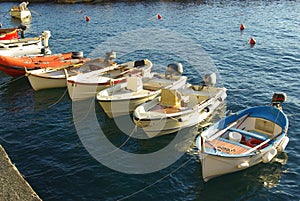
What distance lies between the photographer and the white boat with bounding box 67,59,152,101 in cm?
2353

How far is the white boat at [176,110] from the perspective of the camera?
1916 centimetres

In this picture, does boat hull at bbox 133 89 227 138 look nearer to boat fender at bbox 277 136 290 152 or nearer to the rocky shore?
boat fender at bbox 277 136 290 152

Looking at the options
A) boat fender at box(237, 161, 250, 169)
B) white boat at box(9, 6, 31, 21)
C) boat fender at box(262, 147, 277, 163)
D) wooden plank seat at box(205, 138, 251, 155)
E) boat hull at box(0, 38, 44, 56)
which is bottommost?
boat fender at box(237, 161, 250, 169)

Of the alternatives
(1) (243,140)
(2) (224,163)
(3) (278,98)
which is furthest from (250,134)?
(3) (278,98)

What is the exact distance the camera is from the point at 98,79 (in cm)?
2459

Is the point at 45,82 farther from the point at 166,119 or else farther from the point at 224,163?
the point at 224,163

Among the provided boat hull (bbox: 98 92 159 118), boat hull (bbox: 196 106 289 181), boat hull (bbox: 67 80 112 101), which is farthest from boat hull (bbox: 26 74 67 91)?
boat hull (bbox: 196 106 289 181)

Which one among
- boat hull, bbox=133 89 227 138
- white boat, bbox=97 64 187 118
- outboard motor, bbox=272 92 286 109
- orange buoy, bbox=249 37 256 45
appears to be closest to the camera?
boat hull, bbox=133 89 227 138

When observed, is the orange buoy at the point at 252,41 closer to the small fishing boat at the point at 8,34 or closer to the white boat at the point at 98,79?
the white boat at the point at 98,79

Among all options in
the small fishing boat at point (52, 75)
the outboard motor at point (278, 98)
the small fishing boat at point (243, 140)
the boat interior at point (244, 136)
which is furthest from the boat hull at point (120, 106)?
the outboard motor at point (278, 98)

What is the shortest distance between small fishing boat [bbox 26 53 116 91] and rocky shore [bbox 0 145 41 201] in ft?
34.7

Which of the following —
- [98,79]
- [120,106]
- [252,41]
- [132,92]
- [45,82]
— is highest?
[252,41]

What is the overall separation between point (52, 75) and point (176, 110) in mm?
11457

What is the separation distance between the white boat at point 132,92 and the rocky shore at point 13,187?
7269mm
